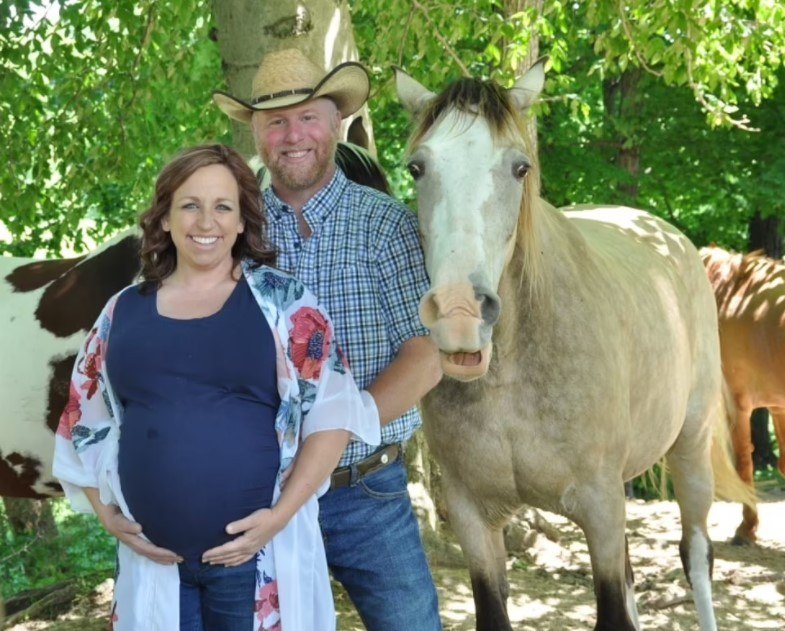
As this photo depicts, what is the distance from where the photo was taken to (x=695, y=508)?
15.6 ft

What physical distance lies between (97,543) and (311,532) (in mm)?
7143

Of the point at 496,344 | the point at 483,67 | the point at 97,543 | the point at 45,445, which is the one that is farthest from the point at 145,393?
the point at 97,543

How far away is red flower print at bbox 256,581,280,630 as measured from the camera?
7.20 feet

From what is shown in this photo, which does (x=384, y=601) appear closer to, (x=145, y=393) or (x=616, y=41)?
(x=145, y=393)

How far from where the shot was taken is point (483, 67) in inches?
318

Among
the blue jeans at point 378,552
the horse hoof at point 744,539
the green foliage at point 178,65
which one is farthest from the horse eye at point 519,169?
the horse hoof at point 744,539

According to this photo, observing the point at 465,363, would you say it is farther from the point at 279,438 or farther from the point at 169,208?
the point at 169,208

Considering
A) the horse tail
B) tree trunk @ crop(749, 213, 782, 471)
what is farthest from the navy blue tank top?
tree trunk @ crop(749, 213, 782, 471)

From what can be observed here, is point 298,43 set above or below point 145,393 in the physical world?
above

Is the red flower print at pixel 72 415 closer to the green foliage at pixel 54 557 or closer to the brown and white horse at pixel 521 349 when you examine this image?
the brown and white horse at pixel 521 349

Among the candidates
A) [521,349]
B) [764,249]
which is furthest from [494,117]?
[764,249]

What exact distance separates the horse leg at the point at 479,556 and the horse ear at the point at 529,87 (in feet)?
4.31

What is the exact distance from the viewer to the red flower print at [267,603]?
219cm

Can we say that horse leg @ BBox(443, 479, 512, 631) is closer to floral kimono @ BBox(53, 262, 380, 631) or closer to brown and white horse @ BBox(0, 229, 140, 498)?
floral kimono @ BBox(53, 262, 380, 631)
